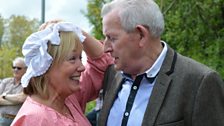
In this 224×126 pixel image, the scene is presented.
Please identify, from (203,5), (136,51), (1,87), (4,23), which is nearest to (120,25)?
(136,51)

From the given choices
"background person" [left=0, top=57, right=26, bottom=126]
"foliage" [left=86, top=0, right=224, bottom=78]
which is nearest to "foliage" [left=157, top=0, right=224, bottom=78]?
"foliage" [left=86, top=0, right=224, bottom=78]

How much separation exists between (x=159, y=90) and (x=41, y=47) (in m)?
0.73

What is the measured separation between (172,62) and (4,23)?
157ft

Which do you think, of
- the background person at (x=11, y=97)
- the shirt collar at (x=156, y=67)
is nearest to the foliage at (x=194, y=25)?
the background person at (x=11, y=97)

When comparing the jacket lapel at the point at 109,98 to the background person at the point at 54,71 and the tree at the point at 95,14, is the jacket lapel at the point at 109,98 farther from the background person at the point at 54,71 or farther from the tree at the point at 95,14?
the tree at the point at 95,14

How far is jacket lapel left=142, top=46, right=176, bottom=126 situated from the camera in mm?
3025

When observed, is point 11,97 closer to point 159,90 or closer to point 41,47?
point 41,47

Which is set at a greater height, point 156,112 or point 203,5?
point 156,112

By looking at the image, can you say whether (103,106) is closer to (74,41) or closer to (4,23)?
(74,41)

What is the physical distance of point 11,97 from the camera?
23.1 ft

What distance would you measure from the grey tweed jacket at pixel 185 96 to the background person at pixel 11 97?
12.9 feet

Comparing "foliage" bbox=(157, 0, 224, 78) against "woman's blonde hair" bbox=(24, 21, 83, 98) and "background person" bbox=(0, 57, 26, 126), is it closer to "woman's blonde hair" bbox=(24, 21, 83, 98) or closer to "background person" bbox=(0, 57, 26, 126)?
"background person" bbox=(0, 57, 26, 126)

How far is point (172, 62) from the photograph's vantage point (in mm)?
3123

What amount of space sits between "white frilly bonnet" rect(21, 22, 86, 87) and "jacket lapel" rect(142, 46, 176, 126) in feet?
1.71
